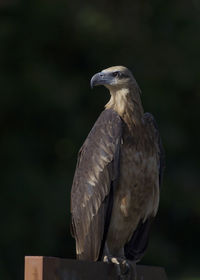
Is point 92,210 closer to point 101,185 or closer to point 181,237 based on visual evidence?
point 101,185

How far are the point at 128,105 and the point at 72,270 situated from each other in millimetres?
1978

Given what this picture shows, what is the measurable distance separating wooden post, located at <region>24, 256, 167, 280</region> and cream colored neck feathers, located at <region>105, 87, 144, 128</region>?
1.39 metres

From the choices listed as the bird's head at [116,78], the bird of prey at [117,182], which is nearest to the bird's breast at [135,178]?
the bird of prey at [117,182]

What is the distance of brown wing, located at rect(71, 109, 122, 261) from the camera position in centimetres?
651

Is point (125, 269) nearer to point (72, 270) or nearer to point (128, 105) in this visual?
point (72, 270)

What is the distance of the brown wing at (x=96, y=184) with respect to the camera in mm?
6508

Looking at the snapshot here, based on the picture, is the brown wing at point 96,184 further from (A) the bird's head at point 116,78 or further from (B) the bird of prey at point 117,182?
(A) the bird's head at point 116,78

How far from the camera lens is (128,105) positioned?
6.82 meters

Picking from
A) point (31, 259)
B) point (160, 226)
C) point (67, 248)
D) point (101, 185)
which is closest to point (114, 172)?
point (101, 185)

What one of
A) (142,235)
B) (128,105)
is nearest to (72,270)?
(142,235)

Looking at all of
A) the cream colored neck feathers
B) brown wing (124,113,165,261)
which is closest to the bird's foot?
brown wing (124,113,165,261)

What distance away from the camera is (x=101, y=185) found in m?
6.57

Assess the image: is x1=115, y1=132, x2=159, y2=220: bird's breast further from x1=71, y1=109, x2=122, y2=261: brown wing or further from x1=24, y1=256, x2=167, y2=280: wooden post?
x1=24, y1=256, x2=167, y2=280: wooden post

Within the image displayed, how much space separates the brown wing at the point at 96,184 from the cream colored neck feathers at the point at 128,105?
0.27 ft
